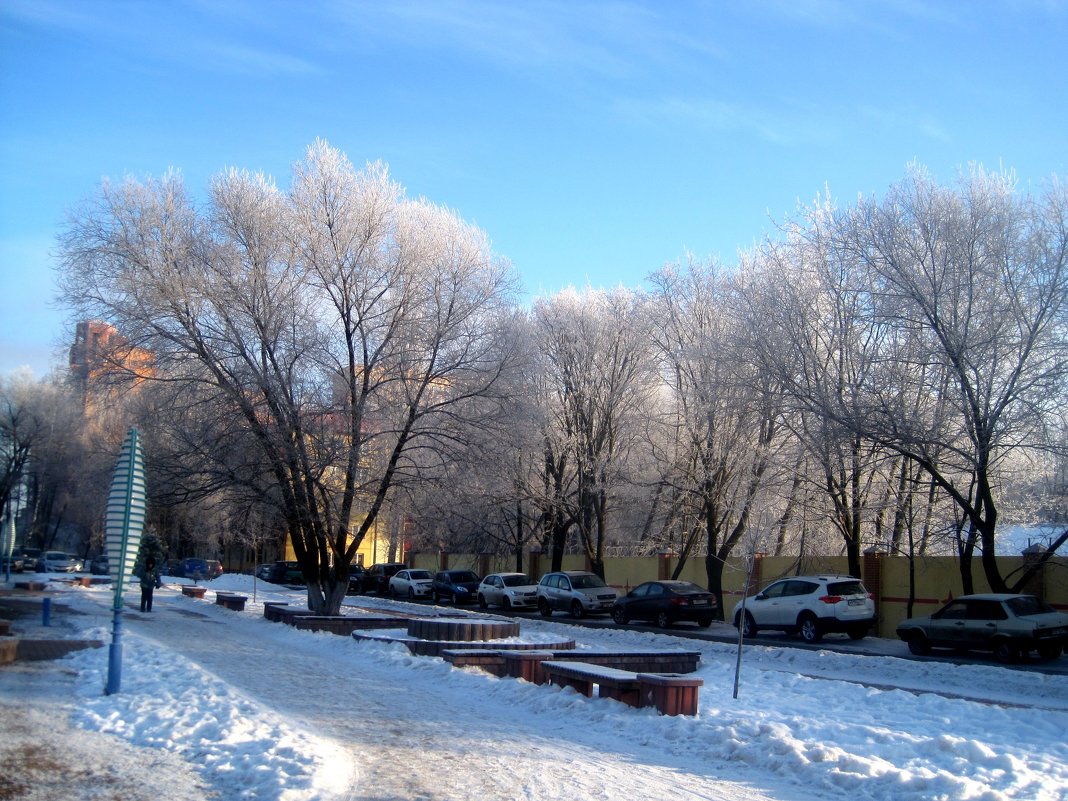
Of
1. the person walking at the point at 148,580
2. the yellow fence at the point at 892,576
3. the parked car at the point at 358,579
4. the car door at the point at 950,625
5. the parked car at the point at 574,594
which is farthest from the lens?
the parked car at the point at 358,579

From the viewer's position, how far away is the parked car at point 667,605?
27.6m

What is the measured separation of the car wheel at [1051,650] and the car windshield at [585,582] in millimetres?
15904

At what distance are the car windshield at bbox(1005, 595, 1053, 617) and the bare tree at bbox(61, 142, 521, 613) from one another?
13.7 metres

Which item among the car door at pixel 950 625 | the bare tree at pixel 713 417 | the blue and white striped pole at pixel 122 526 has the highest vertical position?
the bare tree at pixel 713 417

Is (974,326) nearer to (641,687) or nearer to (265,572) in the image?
(641,687)

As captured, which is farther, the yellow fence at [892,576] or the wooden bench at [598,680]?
the yellow fence at [892,576]

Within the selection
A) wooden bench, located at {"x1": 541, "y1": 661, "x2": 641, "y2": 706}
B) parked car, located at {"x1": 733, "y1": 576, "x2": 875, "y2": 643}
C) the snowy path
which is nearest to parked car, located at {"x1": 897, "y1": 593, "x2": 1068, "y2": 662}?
parked car, located at {"x1": 733, "y1": 576, "x2": 875, "y2": 643}

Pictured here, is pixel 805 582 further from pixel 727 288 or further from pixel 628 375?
pixel 628 375

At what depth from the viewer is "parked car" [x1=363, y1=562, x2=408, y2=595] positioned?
4812cm

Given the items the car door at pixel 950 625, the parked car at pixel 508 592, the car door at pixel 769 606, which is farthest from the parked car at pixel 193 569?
the car door at pixel 950 625

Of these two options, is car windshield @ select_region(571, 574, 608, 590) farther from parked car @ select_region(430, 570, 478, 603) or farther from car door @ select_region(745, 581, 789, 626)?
parked car @ select_region(430, 570, 478, 603)

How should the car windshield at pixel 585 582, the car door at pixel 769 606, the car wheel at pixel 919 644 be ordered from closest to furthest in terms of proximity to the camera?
the car wheel at pixel 919 644, the car door at pixel 769 606, the car windshield at pixel 585 582

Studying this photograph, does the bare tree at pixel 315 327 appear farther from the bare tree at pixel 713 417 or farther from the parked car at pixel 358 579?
the parked car at pixel 358 579

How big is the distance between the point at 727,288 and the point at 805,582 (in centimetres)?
1025
